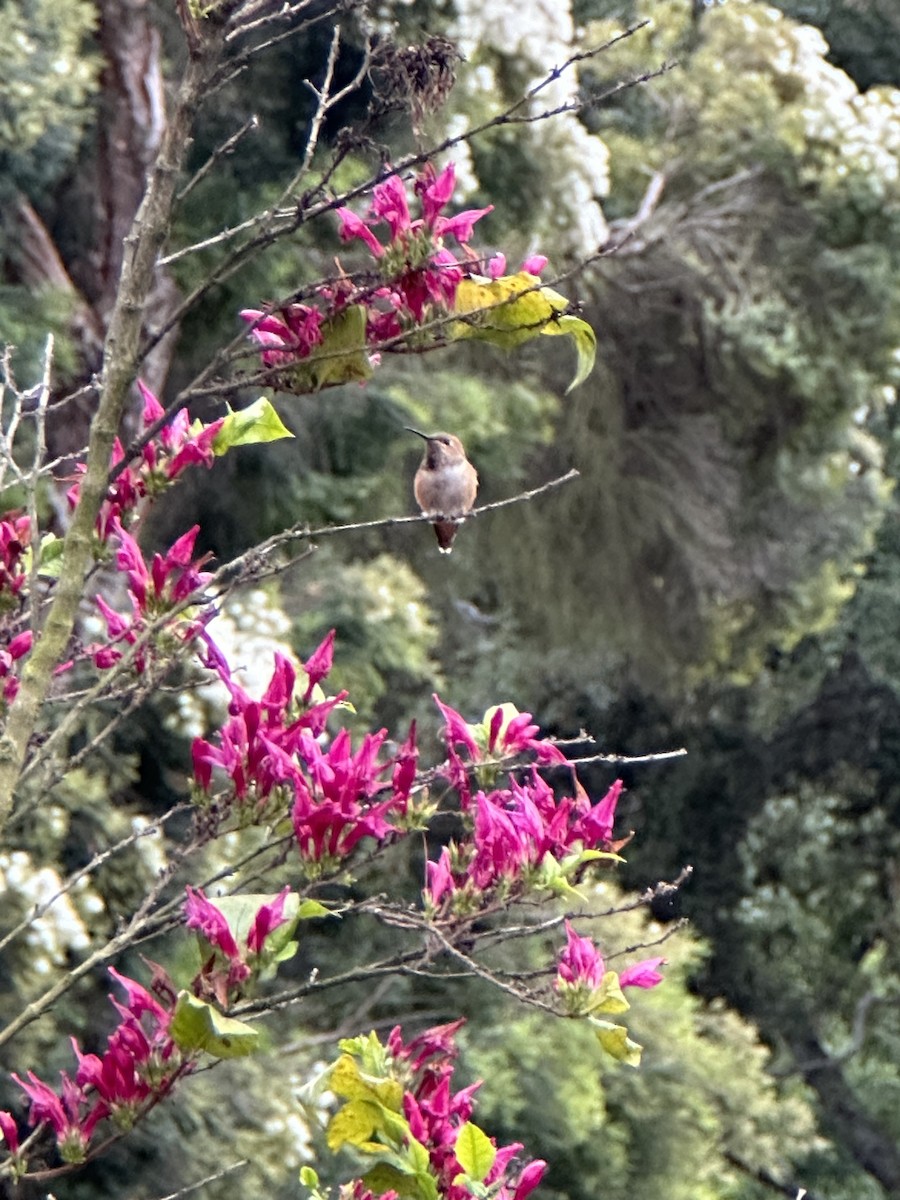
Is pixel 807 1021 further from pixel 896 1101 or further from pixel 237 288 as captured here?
pixel 237 288

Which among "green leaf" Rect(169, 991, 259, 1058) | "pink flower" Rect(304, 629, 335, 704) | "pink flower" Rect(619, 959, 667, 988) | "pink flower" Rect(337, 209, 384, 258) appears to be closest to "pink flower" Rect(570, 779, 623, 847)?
"pink flower" Rect(619, 959, 667, 988)

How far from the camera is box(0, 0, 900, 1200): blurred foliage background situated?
4.47 meters

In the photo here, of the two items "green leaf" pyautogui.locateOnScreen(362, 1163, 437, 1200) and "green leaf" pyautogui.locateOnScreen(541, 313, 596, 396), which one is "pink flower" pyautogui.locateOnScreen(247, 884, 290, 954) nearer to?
"green leaf" pyautogui.locateOnScreen(362, 1163, 437, 1200)

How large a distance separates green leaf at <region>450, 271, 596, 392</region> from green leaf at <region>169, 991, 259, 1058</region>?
513mm

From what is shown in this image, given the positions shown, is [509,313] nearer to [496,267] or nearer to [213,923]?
[496,267]

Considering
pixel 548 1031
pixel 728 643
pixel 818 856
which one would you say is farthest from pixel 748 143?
pixel 818 856

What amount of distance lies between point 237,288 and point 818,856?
7.03m

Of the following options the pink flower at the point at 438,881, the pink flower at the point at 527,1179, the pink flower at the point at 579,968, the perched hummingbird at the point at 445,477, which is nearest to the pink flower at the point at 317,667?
the pink flower at the point at 438,881

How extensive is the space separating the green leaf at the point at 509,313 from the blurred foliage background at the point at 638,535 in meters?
0.13

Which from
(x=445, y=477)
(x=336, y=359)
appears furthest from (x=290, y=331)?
(x=445, y=477)

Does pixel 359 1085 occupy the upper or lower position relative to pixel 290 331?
lower

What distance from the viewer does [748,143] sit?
21.4 feet

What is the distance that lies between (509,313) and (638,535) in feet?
18.9

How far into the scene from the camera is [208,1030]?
1220 mm
